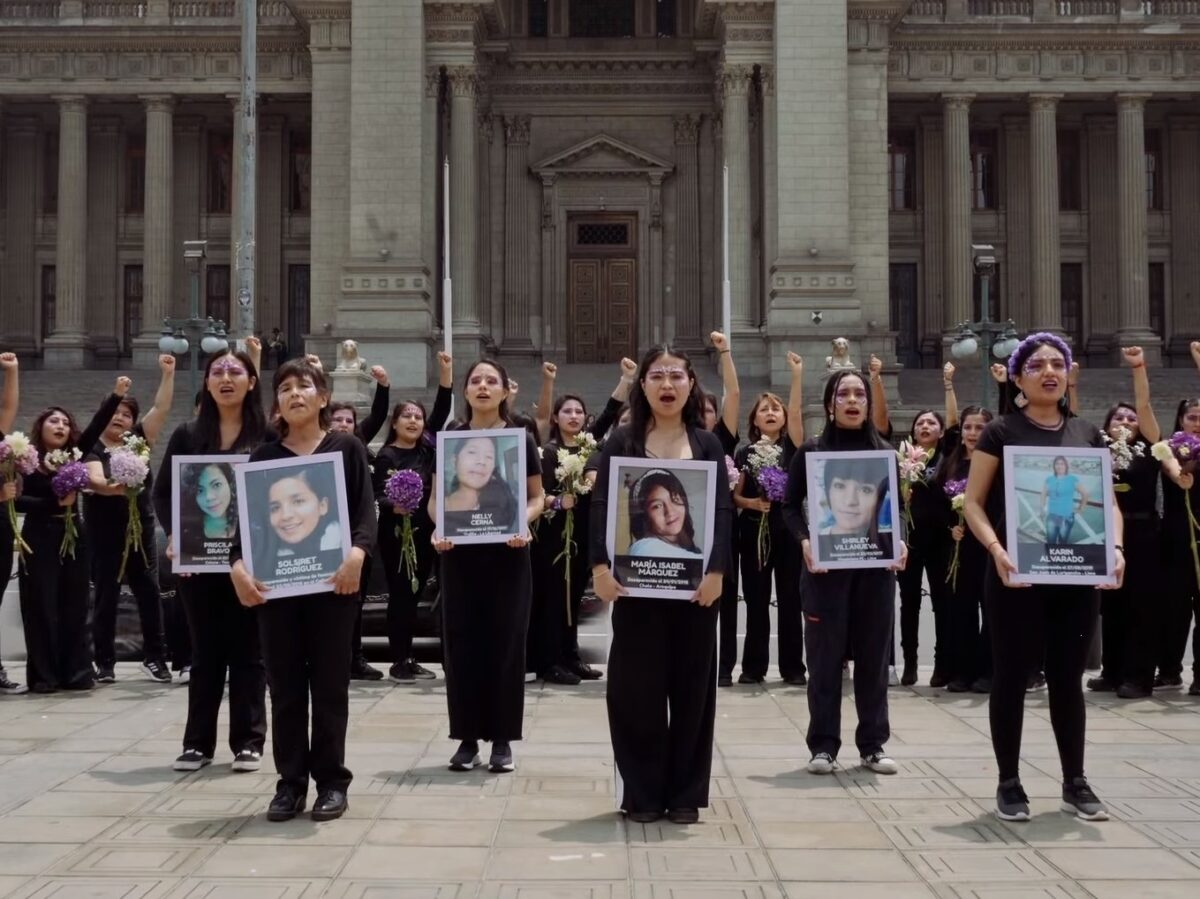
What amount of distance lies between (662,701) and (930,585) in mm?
5532

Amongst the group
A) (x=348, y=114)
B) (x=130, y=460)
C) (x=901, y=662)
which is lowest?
(x=901, y=662)

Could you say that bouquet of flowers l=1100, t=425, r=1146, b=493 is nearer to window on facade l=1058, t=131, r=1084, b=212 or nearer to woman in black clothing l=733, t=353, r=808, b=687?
woman in black clothing l=733, t=353, r=808, b=687

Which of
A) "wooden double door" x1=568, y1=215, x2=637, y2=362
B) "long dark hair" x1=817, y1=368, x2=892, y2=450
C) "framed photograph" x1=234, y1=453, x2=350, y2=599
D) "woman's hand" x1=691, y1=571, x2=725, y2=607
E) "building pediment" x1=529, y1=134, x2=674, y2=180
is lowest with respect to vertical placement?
"woman's hand" x1=691, y1=571, x2=725, y2=607

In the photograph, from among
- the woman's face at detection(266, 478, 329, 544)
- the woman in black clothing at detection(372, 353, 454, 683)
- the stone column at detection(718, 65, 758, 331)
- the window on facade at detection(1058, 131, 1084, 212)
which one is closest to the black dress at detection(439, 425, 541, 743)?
the woman's face at detection(266, 478, 329, 544)

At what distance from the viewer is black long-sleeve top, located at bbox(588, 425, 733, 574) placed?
7586 millimetres

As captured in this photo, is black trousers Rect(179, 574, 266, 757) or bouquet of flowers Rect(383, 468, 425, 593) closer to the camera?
black trousers Rect(179, 574, 266, 757)

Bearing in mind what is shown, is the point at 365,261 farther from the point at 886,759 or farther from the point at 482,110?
the point at 886,759

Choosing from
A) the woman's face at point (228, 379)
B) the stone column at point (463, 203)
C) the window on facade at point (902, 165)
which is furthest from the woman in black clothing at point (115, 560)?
the window on facade at point (902, 165)

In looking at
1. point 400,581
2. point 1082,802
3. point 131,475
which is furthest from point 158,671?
point 1082,802

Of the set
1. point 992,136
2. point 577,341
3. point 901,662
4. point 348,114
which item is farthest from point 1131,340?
point 901,662

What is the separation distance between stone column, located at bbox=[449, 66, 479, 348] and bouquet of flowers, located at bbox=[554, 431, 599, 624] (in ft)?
86.6

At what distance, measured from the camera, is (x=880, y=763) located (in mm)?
8867

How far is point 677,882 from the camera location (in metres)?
6.40

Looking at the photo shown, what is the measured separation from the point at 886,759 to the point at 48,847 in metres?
4.68
